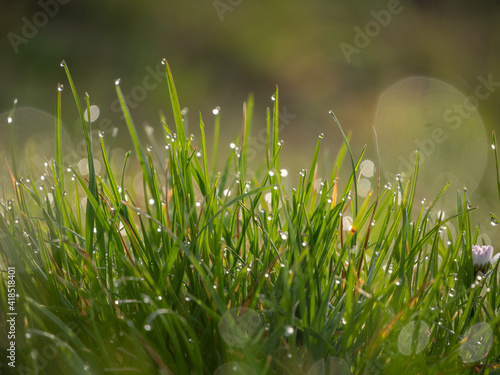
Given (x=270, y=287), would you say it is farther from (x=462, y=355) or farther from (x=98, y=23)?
(x=98, y=23)

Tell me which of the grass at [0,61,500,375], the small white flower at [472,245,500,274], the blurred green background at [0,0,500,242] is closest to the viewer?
the grass at [0,61,500,375]

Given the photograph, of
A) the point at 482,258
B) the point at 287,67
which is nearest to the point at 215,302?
the point at 482,258

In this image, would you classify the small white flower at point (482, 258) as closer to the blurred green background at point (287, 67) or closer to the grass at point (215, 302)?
the grass at point (215, 302)

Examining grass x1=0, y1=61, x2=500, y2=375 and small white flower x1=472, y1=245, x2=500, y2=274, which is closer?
grass x1=0, y1=61, x2=500, y2=375

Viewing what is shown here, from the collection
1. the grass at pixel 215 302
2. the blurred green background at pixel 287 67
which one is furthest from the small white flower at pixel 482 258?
the blurred green background at pixel 287 67

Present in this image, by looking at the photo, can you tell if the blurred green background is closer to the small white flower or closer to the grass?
the small white flower

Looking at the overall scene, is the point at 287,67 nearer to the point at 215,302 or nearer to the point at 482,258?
the point at 482,258

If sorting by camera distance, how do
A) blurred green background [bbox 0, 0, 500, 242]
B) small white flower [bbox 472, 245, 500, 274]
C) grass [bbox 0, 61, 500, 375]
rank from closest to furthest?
1. grass [bbox 0, 61, 500, 375]
2. small white flower [bbox 472, 245, 500, 274]
3. blurred green background [bbox 0, 0, 500, 242]

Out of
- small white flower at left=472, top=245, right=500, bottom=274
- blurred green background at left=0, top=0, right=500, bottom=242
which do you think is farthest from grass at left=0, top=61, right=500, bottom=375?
blurred green background at left=0, top=0, right=500, bottom=242

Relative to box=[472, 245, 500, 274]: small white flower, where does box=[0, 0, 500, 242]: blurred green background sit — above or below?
above
